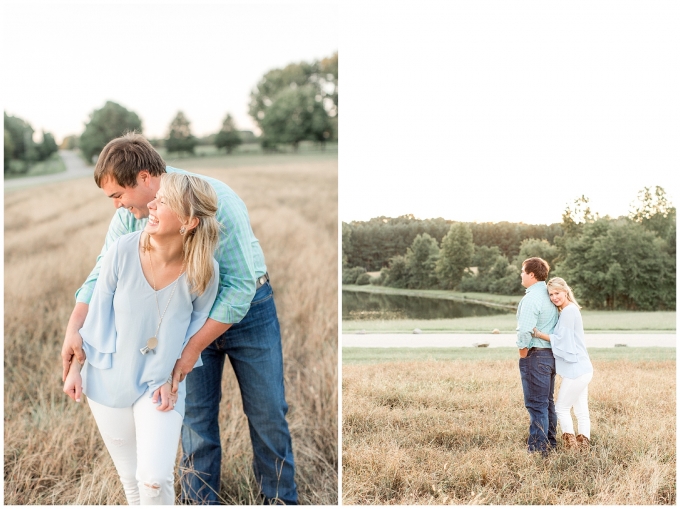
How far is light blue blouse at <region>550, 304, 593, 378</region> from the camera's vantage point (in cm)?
233

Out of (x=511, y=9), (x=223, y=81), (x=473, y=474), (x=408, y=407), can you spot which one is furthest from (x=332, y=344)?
(x=511, y=9)

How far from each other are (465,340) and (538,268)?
41 cm

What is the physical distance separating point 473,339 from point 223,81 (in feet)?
6.64

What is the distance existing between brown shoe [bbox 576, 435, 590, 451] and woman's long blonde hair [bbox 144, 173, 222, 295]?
58.9 inches

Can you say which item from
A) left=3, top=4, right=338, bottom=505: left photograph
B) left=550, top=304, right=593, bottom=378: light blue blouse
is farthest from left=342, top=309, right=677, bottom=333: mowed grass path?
left=3, top=4, right=338, bottom=505: left photograph

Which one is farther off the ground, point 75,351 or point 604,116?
point 604,116

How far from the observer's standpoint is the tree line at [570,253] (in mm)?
2457

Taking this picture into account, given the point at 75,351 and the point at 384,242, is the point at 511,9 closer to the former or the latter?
the point at 384,242

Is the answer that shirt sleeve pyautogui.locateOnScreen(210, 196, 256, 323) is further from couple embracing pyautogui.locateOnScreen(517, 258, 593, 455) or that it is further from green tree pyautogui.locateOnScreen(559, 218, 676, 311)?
green tree pyautogui.locateOnScreen(559, 218, 676, 311)

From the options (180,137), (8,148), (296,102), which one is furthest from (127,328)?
(8,148)

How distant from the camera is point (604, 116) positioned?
2.52 metres

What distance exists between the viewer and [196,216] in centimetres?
181

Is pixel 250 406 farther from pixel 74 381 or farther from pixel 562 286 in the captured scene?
pixel 562 286

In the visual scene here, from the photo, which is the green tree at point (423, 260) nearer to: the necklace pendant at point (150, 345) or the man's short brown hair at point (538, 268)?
the man's short brown hair at point (538, 268)
